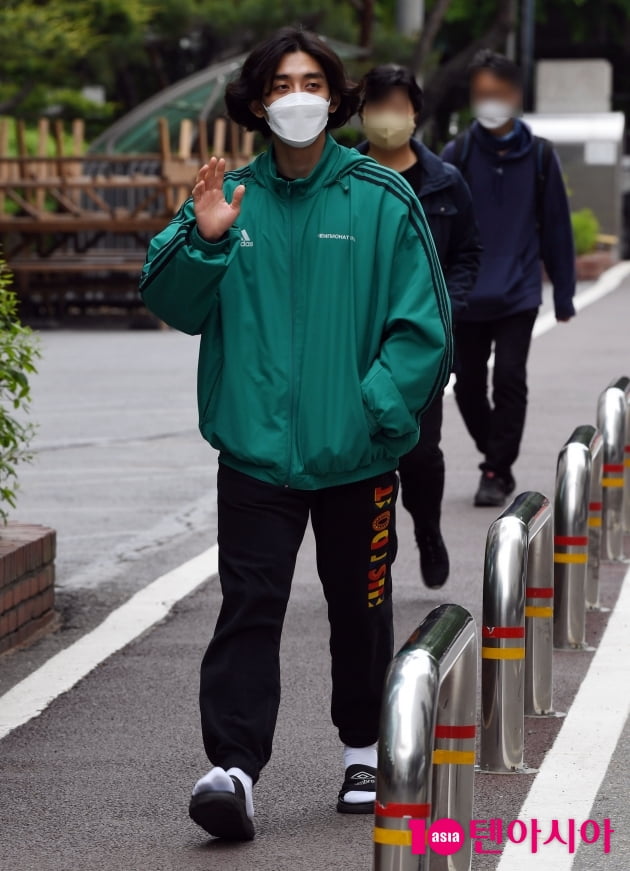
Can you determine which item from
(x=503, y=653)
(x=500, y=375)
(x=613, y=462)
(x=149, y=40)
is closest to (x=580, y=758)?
(x=503, y=653)

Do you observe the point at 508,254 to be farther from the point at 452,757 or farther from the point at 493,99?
the point at 452,757

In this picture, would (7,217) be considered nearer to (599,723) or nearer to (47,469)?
(47,469)

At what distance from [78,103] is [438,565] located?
74.6 ft

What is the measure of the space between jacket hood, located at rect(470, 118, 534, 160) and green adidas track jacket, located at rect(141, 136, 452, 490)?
432cm

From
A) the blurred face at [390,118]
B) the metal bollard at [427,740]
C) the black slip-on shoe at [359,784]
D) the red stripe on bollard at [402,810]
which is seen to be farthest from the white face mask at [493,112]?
the red stripe on bollard at [402,810]

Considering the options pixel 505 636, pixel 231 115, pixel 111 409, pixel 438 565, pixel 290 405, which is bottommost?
pixel 111 409

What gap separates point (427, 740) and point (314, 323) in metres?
1.18

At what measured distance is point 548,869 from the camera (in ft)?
13.5

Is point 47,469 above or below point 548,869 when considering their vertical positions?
below

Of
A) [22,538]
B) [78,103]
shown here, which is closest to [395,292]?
[22,538]

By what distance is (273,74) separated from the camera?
14.3 ft

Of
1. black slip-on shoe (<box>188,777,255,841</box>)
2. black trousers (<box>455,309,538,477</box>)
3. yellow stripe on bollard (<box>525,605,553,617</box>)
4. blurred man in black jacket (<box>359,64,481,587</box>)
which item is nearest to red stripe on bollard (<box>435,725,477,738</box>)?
black slip-on shoe (<box>188,777,255,841</box>)

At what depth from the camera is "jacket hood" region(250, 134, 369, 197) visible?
14.1 ft

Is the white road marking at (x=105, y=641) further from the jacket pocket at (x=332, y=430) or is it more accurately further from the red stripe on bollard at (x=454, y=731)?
the jacket pocket at (x=332, y=430)
